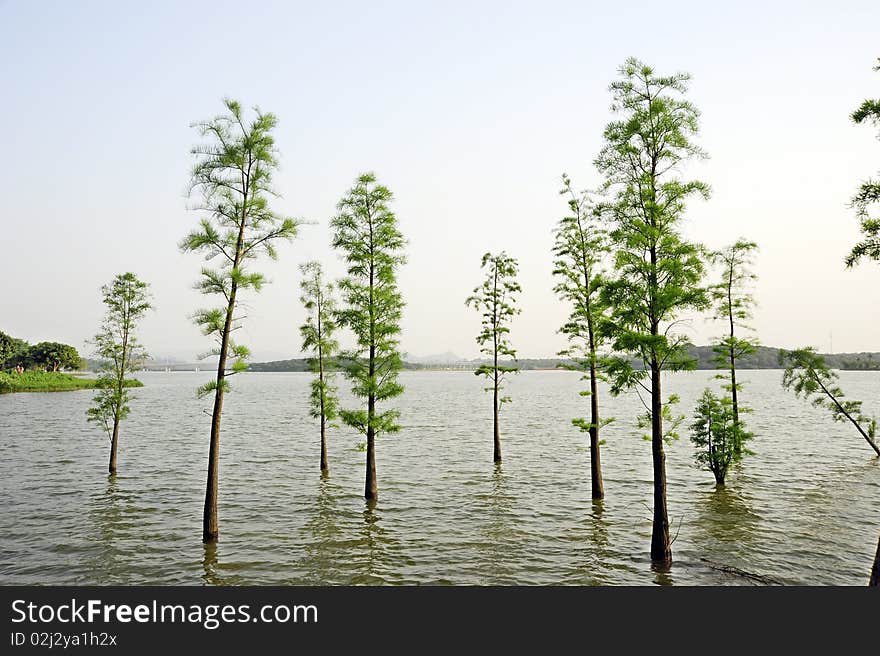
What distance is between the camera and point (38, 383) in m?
111

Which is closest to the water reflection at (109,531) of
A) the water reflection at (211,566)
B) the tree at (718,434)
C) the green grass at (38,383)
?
the water reflection at (211,566)

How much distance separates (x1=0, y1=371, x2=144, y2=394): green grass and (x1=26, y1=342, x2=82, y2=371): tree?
7.74m

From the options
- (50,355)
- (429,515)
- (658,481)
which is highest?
(50,355)

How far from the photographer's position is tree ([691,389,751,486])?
91.5 ft

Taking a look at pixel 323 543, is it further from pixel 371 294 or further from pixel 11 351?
pixel 11 351

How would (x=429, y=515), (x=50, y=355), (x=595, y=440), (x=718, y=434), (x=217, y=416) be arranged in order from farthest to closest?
(x=50, y=355)
(x=718, y=434)
(x=595, y=440)
(x=429, y=515)
(x=217, y=416)

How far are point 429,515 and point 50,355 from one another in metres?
142

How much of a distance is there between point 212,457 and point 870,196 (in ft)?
68.0

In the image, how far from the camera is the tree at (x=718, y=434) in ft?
91.5

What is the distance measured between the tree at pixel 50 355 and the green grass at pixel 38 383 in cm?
774

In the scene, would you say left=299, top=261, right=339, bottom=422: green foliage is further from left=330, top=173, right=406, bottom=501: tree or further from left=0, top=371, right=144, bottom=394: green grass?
left=0, top=371, right=144, bottom=394: green grass

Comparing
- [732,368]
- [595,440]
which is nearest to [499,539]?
[595,440]
